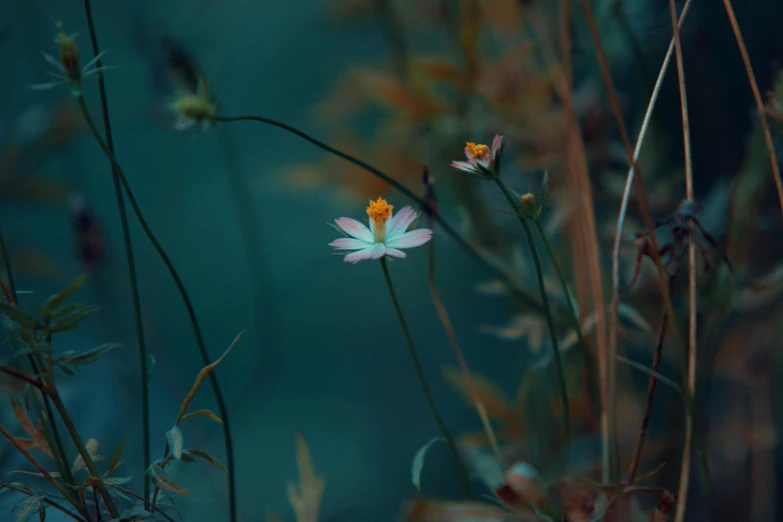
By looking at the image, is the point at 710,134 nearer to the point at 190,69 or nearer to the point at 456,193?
the point at 456,193

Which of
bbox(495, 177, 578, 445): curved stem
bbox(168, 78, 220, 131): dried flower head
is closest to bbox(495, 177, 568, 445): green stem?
bbox(495, 177, 578, 445): curved stem

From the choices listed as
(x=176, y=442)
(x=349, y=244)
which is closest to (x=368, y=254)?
(x=349, y=244)

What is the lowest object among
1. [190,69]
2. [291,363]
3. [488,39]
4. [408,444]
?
[408,444]

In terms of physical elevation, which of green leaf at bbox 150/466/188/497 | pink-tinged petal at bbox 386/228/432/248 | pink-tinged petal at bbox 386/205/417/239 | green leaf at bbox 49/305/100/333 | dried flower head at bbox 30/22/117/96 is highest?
dried flower head at bbox 30/22/117/96

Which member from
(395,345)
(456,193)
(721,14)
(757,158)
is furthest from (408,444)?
(721,14)

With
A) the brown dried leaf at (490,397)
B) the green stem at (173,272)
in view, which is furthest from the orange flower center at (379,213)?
→ the brown dried leaf at (490,397)

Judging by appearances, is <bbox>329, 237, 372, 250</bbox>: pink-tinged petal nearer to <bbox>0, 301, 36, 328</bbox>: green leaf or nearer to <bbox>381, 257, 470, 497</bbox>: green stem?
<bbox>381, 257, 470, 497</bbox>: green stem

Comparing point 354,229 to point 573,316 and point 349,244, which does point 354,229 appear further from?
point 573,316

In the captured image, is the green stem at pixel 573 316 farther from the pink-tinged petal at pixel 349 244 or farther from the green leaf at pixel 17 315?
the green leaf at pixel 17 315
